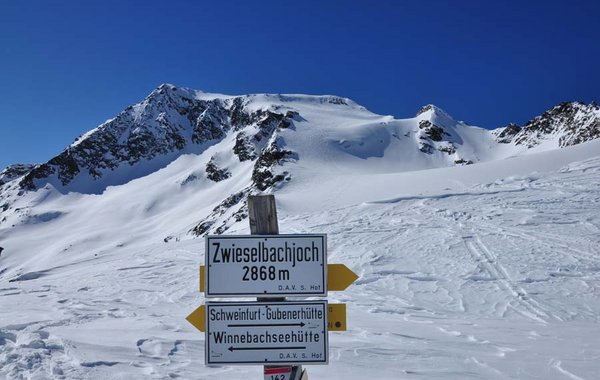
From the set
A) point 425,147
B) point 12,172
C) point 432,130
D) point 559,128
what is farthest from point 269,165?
point 12,172

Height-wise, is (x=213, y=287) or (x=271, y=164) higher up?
(x=271, y=164)

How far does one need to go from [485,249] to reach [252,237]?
14620 millimetres

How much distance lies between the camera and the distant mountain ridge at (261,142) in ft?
243

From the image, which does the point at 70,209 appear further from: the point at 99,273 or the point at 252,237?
the point at 252,237

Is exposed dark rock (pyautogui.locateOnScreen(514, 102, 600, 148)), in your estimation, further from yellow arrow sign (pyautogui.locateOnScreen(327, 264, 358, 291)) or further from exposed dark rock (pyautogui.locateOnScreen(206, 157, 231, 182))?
yellow arrow sign (pyautogui.locateOnScreen(327, 264, 358, 291))

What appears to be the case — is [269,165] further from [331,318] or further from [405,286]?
[331,318]

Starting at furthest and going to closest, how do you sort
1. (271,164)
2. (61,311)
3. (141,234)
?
1. (141,234)
2. (271,164)
3. (61,311)

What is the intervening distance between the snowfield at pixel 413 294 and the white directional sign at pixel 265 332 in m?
2.38

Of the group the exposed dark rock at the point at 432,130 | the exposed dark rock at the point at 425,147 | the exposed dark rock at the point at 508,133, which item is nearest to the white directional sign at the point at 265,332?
the exposed dark rock at the point at 425,147

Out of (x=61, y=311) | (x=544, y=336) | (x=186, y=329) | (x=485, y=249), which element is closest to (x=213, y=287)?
(x=186, y=329)

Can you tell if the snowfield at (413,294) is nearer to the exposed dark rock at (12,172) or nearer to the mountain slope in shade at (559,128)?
the mountain slope in shade at (559,128)

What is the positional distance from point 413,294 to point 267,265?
9796mm

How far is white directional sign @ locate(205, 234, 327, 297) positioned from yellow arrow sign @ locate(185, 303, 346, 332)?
0.19 meters

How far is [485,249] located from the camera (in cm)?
1639
